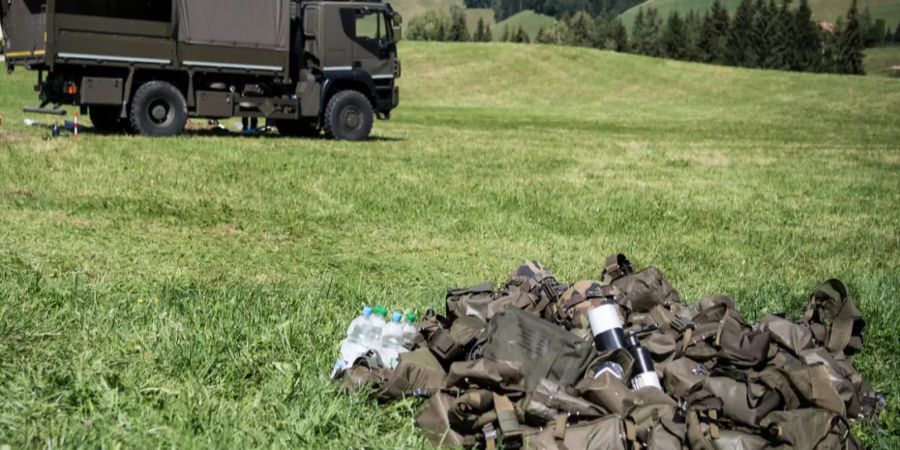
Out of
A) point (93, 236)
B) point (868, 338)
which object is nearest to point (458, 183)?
point (93, 236)

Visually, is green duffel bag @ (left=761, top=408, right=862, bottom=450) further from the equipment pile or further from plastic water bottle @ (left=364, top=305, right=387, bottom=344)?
plastic water bottle @ (left=364, top=305, right=387, bottom=344)

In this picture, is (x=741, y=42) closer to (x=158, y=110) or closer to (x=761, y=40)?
(x=761, y=40)

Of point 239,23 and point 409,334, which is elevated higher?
point 239,23

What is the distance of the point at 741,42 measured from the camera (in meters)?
109

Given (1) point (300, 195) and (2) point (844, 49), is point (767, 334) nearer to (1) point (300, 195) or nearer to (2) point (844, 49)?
(1) point (300, 195)

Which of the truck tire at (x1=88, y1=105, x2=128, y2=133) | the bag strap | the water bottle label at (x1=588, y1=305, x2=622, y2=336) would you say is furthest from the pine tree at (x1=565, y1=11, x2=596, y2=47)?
the water bottle label at (x1=588, y1=305, x2=622, y2=336)

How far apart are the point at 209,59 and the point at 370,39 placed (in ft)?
13.1

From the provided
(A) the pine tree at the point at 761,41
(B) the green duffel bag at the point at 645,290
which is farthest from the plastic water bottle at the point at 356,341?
(A) the pine tree at the point at 761,41

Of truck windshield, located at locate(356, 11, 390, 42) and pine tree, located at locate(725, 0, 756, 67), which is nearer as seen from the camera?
truck windshield, located at locate(356, 11, 390, 42)

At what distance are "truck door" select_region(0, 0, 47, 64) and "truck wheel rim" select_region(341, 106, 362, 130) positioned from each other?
22.0 feet

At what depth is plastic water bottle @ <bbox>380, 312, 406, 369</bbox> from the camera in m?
5.12

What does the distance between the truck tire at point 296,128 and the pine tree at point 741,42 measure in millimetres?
91540

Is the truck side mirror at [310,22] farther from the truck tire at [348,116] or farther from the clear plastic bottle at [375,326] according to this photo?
the clear plastic bottle at [375,326]

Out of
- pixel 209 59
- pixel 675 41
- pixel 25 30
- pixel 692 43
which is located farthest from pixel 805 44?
pixel 25 30
